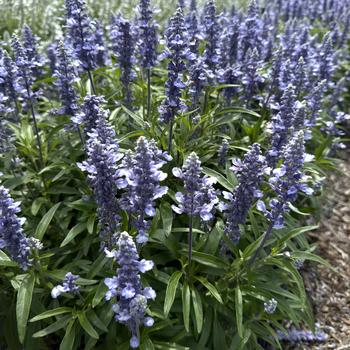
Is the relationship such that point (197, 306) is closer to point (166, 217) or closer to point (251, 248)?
point (251, 248)

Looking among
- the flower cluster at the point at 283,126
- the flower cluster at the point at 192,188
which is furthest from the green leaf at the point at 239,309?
the flower cluster at the point at 283,126

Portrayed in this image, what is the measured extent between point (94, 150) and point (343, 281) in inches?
222

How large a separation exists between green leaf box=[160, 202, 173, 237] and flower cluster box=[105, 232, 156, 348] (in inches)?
51.2

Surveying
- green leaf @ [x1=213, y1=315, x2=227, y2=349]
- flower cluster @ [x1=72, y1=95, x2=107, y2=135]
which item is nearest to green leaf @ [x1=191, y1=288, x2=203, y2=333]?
green leaf @ [x1=213, y1=315, x2=227, y2=349]

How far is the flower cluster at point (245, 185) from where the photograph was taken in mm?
4176

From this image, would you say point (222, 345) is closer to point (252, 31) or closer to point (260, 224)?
point (260, 224)

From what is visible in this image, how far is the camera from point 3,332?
520cm

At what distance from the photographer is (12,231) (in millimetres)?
4051

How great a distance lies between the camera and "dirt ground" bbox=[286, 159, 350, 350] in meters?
6.76

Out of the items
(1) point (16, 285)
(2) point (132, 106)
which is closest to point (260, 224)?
(2) point (132, 106)

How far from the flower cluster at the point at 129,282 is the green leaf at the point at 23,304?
117 centimetres

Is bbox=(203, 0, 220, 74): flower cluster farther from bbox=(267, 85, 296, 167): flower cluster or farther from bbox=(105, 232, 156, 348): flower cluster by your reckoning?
bbox=(105, 232, 156, 348): flower cluster

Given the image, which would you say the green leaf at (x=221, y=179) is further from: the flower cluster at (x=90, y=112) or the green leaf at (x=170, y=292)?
the flower cluster at (x=90, y=112)

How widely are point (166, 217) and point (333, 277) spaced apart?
4.03m
